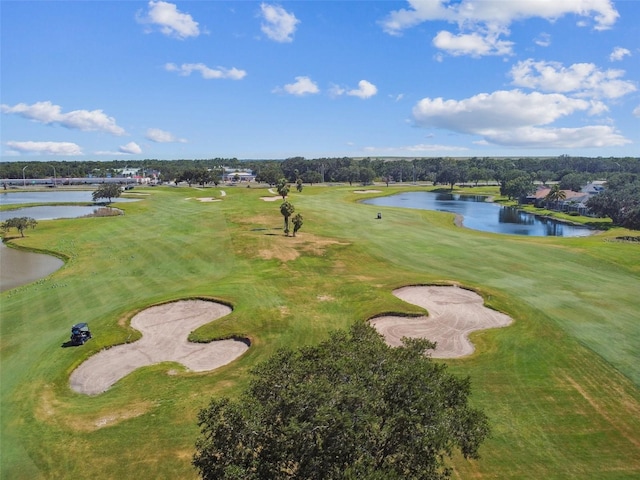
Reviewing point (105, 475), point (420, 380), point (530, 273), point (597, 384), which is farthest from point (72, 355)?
point (530, 273)

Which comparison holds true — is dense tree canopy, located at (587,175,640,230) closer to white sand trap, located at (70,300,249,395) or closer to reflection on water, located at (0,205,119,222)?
white sand trap, located at (70,300,249,395)

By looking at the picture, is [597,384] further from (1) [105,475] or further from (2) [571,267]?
(2) [571,267]

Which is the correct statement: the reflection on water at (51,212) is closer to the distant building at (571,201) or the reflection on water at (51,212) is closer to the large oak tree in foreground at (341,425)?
the large oak tree in foreground at (341,425)

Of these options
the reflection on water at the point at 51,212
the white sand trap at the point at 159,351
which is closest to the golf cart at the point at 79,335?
the white sand trap at the point at 159,351

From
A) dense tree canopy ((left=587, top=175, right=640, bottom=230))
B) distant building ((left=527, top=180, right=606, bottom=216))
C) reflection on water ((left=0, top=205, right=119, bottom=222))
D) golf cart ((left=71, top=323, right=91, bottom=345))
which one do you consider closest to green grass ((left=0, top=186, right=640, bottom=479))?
golf cart ((left=71, top=323, right=91, bottom=345))

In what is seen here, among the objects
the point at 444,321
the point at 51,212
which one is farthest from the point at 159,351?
the point at 51,212

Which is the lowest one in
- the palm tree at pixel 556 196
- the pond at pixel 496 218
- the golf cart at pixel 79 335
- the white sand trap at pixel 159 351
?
the white sand trap at pixel 159 351
